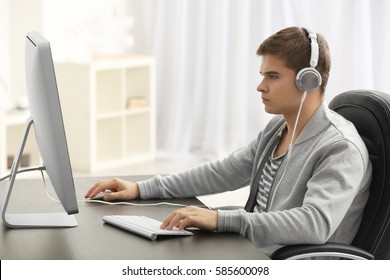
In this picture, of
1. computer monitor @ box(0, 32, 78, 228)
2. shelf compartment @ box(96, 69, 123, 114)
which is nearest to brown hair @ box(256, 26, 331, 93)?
computer monitor @ box(0, 32, 78, 228)

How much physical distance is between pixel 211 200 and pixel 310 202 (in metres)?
2.90


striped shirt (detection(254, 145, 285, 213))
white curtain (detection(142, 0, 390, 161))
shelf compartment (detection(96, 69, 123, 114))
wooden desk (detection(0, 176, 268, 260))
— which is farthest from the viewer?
shelf compartment (detection(96, 69, 123, 114))

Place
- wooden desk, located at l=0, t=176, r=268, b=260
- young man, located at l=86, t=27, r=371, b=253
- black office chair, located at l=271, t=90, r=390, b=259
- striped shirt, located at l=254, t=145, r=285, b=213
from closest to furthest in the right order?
wooden desk, located at l=0, t=176, r=268, b=260 → young man, located at l=86, t=27, r=371, b=253 → black office chair, located at l=271, t=90, r=390, b=259 → striped shirt, located at l=254, t=145, r=285, b=213

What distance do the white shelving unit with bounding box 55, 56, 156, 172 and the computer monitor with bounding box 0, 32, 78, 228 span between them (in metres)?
3.53

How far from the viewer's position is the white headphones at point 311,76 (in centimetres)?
229

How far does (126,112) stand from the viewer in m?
Result: 6.14

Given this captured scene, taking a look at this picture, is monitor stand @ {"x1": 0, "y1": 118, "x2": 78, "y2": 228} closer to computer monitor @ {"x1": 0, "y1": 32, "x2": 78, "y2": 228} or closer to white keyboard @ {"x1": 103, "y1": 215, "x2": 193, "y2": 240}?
computer monitor @ {"x1": 0, "y1": 32, "x2": 78, "y2": 228}

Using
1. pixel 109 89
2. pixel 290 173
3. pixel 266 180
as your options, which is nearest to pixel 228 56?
pixel 109 89

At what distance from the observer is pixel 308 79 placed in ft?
7.53

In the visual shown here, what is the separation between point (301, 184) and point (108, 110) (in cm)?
402

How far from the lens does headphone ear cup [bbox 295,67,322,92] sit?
7.51 ft

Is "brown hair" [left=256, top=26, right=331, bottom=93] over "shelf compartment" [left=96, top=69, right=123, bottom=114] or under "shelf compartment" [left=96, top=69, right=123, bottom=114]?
over

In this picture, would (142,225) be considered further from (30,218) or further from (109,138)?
(109,138)

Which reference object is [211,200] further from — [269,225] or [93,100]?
[269,225]
